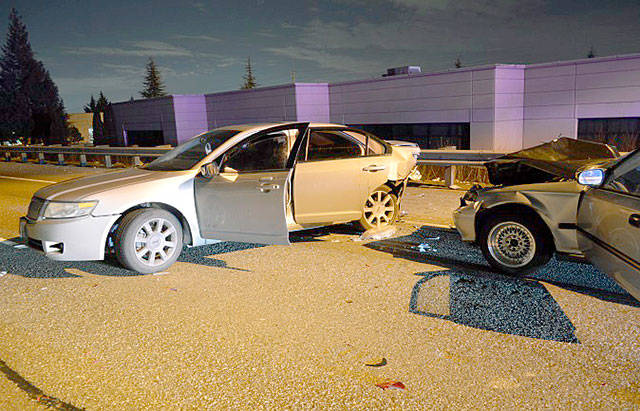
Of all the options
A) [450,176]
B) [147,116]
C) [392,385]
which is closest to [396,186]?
[392,385]

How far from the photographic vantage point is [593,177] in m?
4.46

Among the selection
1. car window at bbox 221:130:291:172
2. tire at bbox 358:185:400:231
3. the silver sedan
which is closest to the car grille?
the silver sedan

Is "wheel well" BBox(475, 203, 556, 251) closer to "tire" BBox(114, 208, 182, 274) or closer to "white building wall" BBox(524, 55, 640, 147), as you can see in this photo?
"tire" BBox(114, 208, 182, 274)

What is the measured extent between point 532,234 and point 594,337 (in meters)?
1.50

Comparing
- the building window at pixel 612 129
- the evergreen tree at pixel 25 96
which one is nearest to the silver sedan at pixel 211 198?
the building window at pixel 612 129

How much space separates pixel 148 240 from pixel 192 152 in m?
1.61

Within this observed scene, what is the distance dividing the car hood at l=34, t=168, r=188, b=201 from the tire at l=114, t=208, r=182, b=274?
464 millimetres

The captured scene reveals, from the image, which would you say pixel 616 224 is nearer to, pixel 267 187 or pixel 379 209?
pixel 267 187

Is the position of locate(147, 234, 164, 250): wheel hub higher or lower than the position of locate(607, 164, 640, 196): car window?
lower

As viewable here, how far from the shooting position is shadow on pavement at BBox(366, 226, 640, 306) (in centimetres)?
515

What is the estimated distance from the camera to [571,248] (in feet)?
16.8

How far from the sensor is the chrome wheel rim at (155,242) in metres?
5.95

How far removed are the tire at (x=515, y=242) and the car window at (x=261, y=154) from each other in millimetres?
2631

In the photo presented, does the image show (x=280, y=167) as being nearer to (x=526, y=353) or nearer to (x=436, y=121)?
(x=526, y=353)
